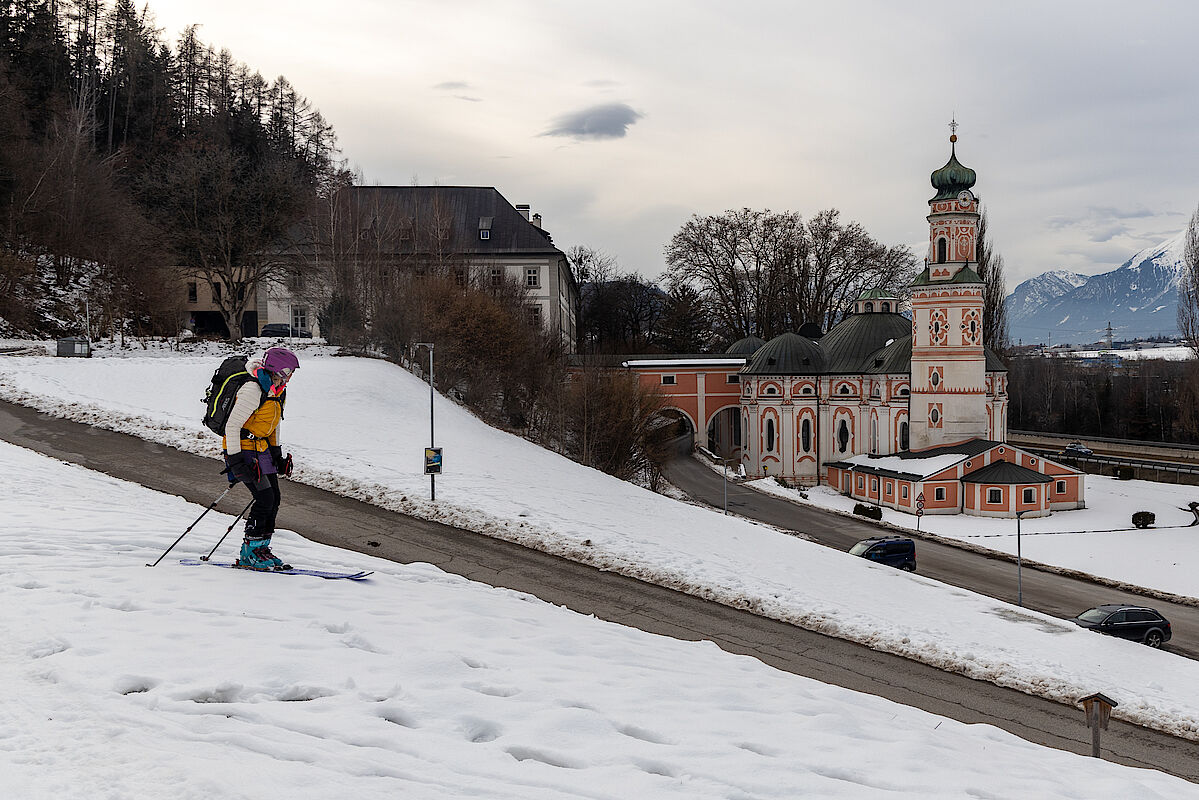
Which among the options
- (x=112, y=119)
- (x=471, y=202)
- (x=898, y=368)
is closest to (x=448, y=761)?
(x=898, y=368)

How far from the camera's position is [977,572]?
30.3 meters

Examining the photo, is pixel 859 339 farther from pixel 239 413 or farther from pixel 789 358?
pixel 239 413

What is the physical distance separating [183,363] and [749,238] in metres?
56.8

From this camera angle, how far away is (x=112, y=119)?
2516 inches

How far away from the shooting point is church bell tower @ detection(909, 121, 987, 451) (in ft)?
162

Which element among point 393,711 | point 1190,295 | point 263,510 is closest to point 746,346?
point 1190,295

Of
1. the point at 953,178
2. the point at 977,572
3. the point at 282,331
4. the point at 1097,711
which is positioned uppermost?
the point at 953,178

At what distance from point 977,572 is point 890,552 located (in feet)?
14.6

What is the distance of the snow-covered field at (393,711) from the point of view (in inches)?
167

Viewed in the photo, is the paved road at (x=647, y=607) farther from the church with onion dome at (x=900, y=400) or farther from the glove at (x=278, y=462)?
the church with onion dome at (x=900, y=400)

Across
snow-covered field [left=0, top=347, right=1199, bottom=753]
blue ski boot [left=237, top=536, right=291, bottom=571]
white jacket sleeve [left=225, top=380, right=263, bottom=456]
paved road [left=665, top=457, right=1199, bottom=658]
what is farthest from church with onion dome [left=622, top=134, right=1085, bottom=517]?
white jacket sleeve [left=225, top=380, right=263, bottom=456]

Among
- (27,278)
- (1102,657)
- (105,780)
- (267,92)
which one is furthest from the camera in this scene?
(267,92)

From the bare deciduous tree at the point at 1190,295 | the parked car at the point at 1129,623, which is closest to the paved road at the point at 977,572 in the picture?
the parked car at the point at 1129,623

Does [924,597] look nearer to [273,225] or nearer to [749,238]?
[273,225]
